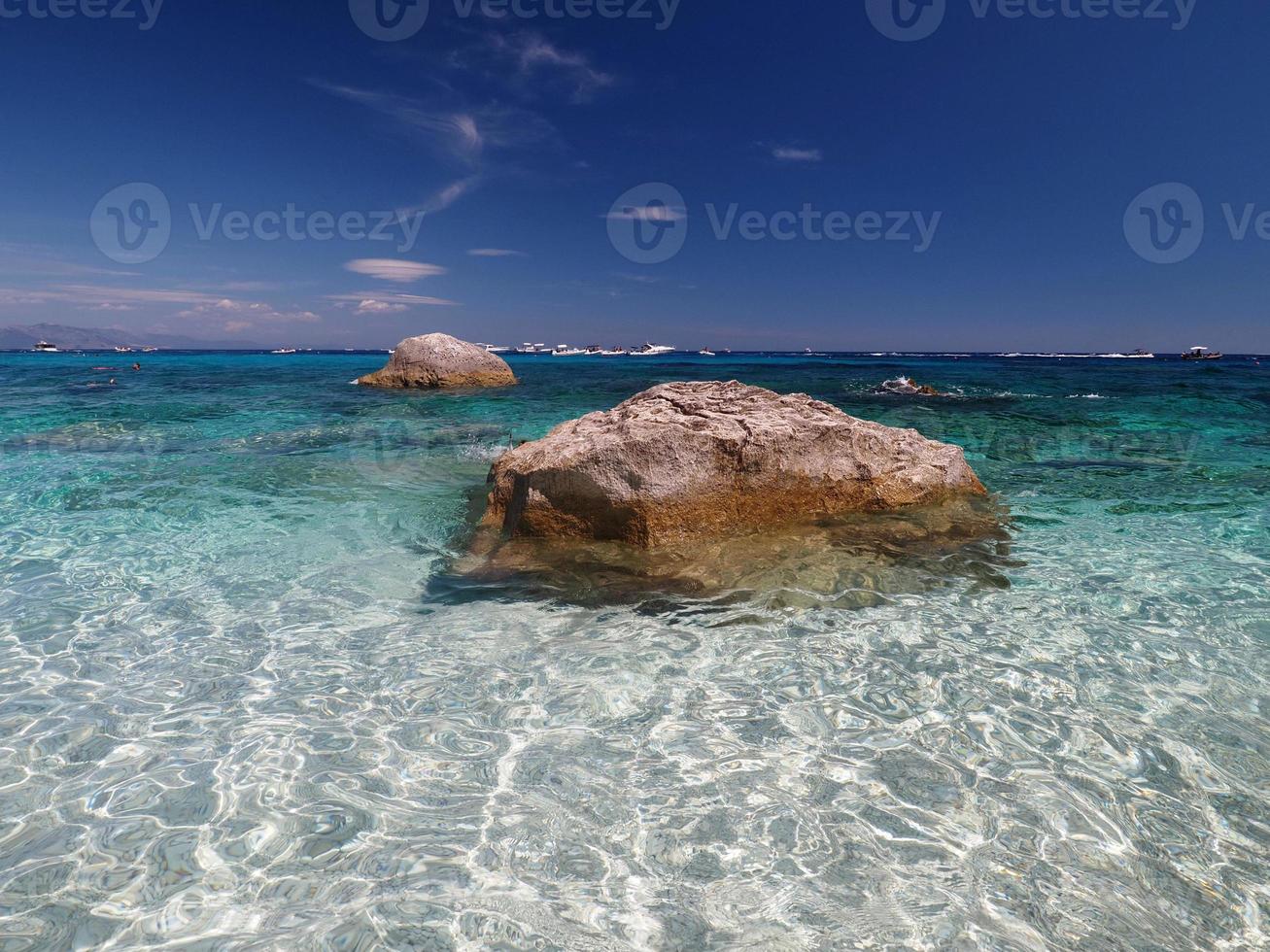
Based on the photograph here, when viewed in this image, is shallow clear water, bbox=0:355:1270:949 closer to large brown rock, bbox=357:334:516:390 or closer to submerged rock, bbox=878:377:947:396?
submerged rock, bbox=878:377:947:396

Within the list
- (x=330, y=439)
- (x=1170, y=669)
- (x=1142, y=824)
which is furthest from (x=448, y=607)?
(x=330, y=439)

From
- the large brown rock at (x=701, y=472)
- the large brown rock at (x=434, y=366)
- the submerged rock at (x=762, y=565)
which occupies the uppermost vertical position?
the large brown rock at (x=434, y=366)

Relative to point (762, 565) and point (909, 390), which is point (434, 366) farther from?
point (762, 565)

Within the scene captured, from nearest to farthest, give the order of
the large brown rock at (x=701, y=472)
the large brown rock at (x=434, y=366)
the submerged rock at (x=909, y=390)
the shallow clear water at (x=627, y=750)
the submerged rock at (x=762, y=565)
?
the shallow clear water at (x=627, y=750)
the submerged rock at (x=762, y=565)
the large brown rock at (x=701, y=472)
the submerged rock at (x=909, y=390)
the large brown rock at (x=434, y=366)

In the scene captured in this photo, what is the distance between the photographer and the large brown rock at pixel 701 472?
5609 millimetres

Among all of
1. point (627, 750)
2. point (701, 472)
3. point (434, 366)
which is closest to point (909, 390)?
point (434, 366)

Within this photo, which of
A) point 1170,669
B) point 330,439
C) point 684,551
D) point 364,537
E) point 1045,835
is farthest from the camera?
point 330,439

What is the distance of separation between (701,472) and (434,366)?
23.6 meters

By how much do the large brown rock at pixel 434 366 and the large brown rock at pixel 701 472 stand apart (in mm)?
21340

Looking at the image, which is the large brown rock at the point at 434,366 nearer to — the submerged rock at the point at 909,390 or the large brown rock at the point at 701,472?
the submerged rock at the point at 909,390

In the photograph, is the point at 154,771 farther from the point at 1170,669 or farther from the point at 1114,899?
the point at 1170,669

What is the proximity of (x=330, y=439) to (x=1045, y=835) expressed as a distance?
13.6 meters

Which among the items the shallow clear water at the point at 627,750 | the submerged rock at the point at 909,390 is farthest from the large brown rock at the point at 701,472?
the submerged rock at the point at 909,390

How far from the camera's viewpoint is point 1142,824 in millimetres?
2533
